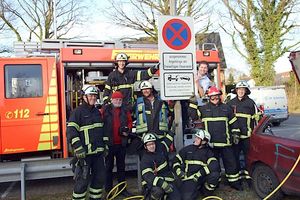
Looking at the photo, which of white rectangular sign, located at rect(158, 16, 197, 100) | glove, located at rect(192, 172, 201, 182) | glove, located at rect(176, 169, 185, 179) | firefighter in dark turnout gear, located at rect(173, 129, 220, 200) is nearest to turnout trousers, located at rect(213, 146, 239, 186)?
firefighter in dark turnout gear, located at rect(173, 129, 220, 200)

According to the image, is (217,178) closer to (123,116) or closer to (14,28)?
(123,116)

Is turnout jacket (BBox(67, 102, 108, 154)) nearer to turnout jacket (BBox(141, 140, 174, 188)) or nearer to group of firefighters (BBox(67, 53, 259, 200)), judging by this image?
group of firefighters (BBox(67, 53, 259, 200))

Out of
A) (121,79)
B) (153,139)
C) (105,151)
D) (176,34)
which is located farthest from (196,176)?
(176,34)

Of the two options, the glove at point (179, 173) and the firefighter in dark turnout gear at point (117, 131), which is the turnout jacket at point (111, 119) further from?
the glove at point (179, 173)

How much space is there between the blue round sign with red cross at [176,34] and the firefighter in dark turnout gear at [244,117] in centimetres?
138

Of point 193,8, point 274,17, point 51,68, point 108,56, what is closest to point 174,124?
point 108,56

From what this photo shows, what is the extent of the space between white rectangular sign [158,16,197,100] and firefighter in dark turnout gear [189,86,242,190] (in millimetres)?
528

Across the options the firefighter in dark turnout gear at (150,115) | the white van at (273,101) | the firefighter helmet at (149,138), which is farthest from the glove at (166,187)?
the white van at (273,101)

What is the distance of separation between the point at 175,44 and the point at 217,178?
2.08 metres

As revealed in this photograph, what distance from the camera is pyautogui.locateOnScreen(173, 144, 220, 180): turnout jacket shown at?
219 inches

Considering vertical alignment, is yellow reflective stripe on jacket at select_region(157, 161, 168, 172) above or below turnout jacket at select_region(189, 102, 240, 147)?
below

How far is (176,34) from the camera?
5445 millimetres

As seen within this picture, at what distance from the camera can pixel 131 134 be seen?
595 cm

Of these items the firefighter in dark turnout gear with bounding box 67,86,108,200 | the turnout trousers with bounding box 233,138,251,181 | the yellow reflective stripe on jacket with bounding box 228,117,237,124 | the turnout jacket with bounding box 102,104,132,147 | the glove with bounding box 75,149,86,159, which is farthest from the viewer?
the turnout trousers with bounding box 233,138,251,181
